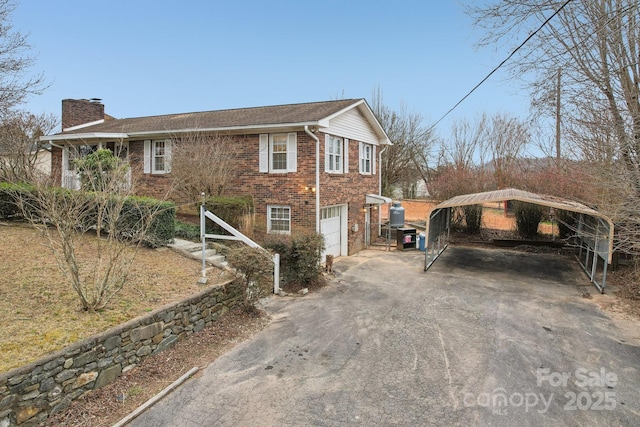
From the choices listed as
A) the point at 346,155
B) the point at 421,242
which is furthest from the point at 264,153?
the point at 421,242

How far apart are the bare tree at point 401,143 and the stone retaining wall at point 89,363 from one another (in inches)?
946

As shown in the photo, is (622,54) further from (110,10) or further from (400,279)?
(110,10)

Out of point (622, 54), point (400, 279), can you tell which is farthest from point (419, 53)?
point (400, 279)

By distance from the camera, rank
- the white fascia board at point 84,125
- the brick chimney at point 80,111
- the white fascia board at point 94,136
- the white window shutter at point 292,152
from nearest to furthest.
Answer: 1. the white window shutter at point 292,152
2. the white fascia board at point 94,136
3. the white fascia board at point 84,125
4. the brick chimney at point 80,111

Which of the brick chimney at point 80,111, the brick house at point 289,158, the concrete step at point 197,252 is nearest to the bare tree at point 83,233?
the concrete step at point 197,252

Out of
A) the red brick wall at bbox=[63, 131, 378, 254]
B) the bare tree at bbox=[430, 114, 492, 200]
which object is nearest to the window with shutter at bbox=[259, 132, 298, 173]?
the red brick wall at bbox=[63, 131, 378, 254]

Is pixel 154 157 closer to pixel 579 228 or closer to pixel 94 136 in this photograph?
pixel 94 136

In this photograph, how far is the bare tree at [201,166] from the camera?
1215 cm

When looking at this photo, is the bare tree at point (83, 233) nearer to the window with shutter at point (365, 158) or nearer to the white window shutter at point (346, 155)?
the white window shutter at point (346, 155)

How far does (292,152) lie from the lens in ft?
42.5

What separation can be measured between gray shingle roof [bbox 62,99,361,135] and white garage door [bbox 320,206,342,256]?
3.50 metres

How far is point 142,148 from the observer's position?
50.3 ft

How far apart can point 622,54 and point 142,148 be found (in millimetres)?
15834

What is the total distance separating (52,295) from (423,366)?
244 inches
